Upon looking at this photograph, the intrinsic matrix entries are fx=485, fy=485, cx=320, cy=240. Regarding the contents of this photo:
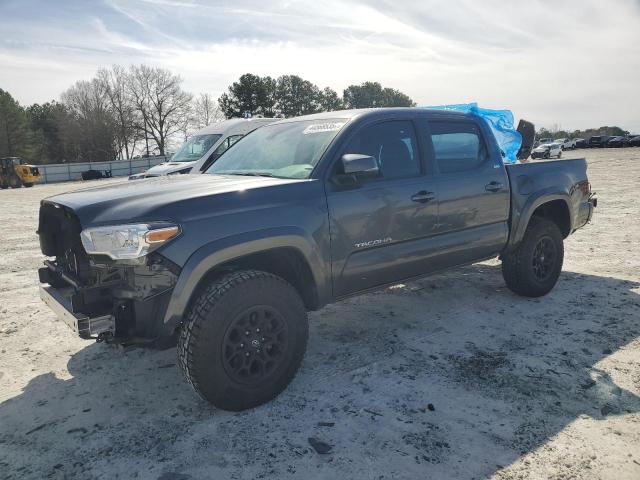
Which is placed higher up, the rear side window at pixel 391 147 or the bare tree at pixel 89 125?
the bare tree at pixel 89 125

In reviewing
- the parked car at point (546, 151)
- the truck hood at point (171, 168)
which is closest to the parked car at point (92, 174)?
the truck hood at point (171, 168)

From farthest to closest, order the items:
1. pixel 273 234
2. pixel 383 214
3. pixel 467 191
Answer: pixel 467 191 < pixel 383 214 < pixel 273 234

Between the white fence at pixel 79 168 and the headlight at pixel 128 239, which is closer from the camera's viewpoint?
the headlight at pixel 128 239

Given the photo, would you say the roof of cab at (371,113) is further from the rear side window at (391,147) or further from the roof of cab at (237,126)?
the roof of cab at (237,126)

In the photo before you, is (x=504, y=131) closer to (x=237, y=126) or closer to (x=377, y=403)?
(x=237, y=126)

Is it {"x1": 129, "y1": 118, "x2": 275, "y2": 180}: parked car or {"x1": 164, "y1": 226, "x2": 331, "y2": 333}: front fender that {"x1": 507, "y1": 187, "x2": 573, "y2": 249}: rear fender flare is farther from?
{"x1": 129, "y1": 118, "x2": 275, "y2": 180}: parked car

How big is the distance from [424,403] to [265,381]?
3.31ft

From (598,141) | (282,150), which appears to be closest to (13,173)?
(282,150)

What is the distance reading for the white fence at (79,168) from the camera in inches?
1748

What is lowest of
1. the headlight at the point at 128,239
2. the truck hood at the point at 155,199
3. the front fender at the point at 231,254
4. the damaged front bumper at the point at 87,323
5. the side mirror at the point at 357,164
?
the damaged front bumper at the point at 87,323

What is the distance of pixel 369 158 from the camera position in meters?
3.27

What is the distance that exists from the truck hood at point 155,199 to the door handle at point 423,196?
1040mm

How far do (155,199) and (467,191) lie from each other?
8.58 ft

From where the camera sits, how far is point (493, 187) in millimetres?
4422
